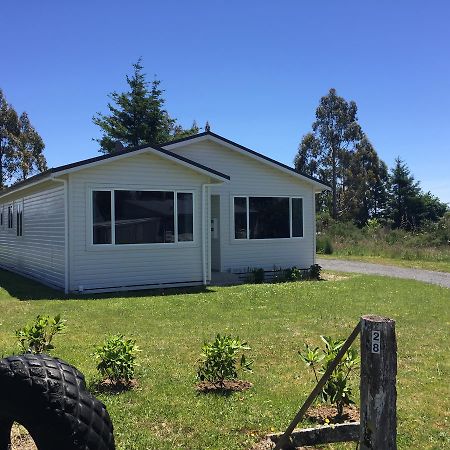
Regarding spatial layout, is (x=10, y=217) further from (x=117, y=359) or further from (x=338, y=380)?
(x=338, y=380)

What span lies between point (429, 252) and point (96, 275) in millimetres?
16574

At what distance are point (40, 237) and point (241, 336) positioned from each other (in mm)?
8810

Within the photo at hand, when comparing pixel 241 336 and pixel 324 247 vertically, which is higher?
pixel 324 247

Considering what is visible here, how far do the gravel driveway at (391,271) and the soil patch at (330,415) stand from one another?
10586mm

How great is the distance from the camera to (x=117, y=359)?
4.82 meters

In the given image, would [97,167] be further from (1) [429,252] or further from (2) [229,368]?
(1) [429,252]

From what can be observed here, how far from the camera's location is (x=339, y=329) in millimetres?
7914

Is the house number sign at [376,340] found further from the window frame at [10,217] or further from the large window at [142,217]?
the window frame at [10,217]

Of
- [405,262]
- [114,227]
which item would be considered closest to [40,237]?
[114,227]

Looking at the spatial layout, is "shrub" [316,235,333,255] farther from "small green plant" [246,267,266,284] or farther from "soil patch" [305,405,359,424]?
"soil patch" [305,405,359,424]

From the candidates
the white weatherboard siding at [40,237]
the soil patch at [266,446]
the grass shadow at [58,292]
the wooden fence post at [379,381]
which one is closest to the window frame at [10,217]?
the white weatherboard siding at [40,237]

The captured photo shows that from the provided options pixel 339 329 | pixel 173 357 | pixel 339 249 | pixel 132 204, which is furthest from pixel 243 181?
pixel 339 249

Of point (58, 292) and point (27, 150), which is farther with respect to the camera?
point (27, 150)

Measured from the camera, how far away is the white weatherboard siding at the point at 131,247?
39.0ft
